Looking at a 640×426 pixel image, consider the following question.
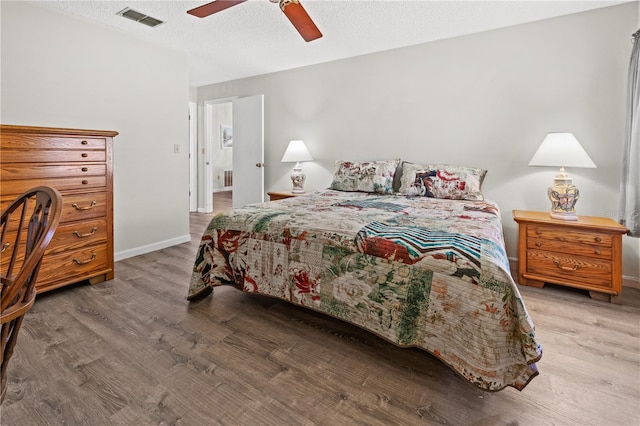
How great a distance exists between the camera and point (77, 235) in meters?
2.43

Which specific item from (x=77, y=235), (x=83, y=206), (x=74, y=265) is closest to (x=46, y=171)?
(x=83, y=206)

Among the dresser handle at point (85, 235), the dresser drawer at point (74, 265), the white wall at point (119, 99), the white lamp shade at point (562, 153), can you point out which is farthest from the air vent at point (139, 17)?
the white lamp shade at point (562, 153)

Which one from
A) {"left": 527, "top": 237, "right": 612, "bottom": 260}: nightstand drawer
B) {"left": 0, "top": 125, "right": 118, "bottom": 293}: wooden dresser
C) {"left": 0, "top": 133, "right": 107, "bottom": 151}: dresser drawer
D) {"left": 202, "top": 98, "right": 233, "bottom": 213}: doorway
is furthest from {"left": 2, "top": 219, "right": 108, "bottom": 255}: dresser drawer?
{"left": 202, "top": 98, "right": 233, "bottom": 213}: doorway

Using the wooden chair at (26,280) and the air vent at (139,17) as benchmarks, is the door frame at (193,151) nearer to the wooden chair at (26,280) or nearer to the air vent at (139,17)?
the air vent at (139,17)

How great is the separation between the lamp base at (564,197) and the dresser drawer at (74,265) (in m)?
3.60

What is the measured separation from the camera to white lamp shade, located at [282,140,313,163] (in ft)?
13.8

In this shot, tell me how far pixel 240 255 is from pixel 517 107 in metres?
2.84

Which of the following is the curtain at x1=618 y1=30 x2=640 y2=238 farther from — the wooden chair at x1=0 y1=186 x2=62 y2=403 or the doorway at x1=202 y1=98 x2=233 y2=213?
the doorway at x1=202 y1=98 x2=233 y2=213

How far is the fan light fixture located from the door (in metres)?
3.36

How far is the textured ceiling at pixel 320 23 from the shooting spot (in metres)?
2.70

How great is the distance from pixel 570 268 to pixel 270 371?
2345 millimetres

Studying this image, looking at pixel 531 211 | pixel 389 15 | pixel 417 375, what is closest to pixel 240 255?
pixel 417 375

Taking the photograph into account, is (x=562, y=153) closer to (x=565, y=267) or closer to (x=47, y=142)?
(x=565, y=267)

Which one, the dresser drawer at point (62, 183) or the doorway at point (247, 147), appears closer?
the dresser drawer at point (62, 183)
